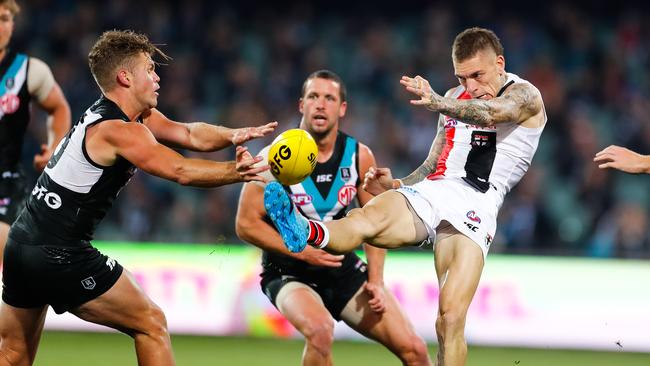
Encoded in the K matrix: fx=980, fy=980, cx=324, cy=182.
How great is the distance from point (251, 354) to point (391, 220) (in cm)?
413

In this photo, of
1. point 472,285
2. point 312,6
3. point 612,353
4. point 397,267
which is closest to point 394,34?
point 312,6

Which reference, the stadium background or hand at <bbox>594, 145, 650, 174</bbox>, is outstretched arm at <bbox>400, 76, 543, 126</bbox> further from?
the stadium background

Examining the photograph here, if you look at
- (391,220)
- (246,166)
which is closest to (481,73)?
(391,220)

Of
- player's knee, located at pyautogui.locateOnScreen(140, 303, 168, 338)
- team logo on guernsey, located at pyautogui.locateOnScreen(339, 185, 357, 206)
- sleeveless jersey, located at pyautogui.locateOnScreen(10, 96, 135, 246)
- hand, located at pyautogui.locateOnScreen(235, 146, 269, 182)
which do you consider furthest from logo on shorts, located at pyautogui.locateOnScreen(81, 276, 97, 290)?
team logo on guernsey, located at pyautogui.locateOnScreen(339, 185, 357, 206)

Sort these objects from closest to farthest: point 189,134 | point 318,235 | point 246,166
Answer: point 246,166 < point 318,235 < point 189,134

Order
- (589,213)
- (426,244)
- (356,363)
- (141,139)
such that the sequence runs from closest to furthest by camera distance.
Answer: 1. (141,139)
2. (426,244)
3. (356,363)
4. (589,213)

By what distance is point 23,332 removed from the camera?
587 cm

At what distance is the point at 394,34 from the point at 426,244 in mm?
10378

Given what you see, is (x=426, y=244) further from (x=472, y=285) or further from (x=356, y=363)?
(x=356, y=363)

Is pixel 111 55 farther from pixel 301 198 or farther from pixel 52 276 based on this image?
pixel 301 198

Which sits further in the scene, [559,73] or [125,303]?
[559,73]

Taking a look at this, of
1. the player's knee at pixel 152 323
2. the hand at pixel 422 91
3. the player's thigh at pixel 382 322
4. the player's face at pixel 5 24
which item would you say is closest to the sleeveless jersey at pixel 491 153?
the hand at pixel 422 91

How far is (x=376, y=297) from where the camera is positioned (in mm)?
6977

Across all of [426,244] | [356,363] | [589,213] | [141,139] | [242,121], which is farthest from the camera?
[242,121]
